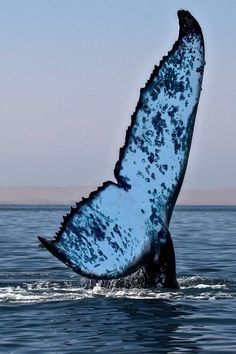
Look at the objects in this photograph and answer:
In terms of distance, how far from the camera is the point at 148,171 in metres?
8.93

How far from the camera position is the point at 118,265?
8.70 m

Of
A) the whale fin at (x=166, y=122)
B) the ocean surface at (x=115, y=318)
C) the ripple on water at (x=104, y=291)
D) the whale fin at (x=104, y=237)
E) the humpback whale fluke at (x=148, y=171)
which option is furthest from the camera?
the ripple on water at (x=104, y=291)

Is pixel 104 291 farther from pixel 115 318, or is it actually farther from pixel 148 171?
pixel 148 171

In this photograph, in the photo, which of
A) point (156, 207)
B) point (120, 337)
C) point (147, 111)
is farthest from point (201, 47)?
point (120, 337)

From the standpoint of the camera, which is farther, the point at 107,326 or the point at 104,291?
the point at 104,291

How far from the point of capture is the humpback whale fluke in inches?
339

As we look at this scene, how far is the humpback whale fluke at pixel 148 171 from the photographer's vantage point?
862 cm

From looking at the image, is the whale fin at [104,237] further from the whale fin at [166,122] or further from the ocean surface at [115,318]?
the ocean surface at [115,318]

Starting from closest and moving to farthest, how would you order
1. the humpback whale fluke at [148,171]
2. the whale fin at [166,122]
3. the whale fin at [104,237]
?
the whale fin at [104,237]
the humpback whale fluke at [148,171]
the whale fin at [166,122]

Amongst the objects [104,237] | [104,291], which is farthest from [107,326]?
[104,237]

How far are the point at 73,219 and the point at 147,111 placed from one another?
128 cm

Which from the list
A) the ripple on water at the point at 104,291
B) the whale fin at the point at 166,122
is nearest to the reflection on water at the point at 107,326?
the ripple on water at the point at 104,291

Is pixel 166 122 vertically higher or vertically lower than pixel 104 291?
higher

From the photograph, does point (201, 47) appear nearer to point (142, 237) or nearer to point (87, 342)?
point (142, 237)
